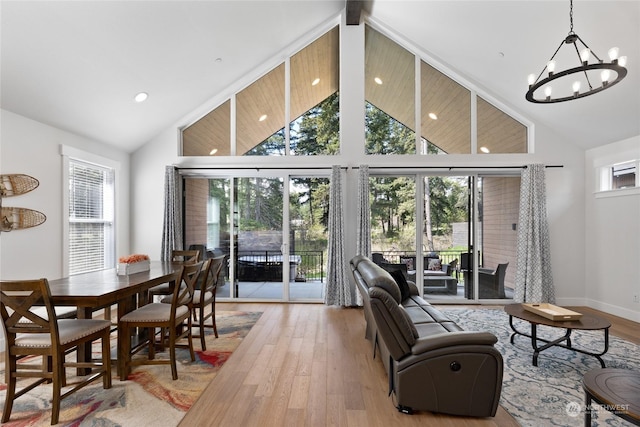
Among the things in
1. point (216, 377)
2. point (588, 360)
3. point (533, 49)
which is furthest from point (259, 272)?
point (533, 49)

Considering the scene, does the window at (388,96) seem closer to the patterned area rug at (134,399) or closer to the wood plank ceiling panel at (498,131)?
the wood plank ceiling panel at (498,131)

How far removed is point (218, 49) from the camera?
436cm

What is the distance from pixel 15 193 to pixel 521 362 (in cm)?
560

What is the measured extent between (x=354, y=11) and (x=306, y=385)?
16.6ft

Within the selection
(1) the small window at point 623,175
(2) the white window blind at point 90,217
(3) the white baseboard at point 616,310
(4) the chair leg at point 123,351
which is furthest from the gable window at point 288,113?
(3) the white baseboard at point 616,310

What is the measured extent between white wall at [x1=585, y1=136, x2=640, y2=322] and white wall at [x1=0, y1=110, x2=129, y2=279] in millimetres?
7713

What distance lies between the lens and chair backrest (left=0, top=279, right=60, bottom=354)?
213cm

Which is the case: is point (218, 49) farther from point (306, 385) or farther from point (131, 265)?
point (306, 385)

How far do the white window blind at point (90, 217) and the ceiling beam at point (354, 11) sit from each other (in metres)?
4.54

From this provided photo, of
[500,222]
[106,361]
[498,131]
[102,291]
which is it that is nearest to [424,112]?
[498,131]

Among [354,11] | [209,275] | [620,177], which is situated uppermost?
[354,11]

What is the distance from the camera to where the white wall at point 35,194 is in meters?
3.41

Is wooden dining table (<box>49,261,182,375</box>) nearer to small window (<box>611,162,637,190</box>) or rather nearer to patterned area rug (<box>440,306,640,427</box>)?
patterned area rug (<box>440,306,640,427</box>)

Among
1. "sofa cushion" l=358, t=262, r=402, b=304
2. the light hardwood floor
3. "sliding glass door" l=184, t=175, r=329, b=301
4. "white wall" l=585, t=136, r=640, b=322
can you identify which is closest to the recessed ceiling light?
"sliding glass door" l=184, t=175, r=329, b=301
